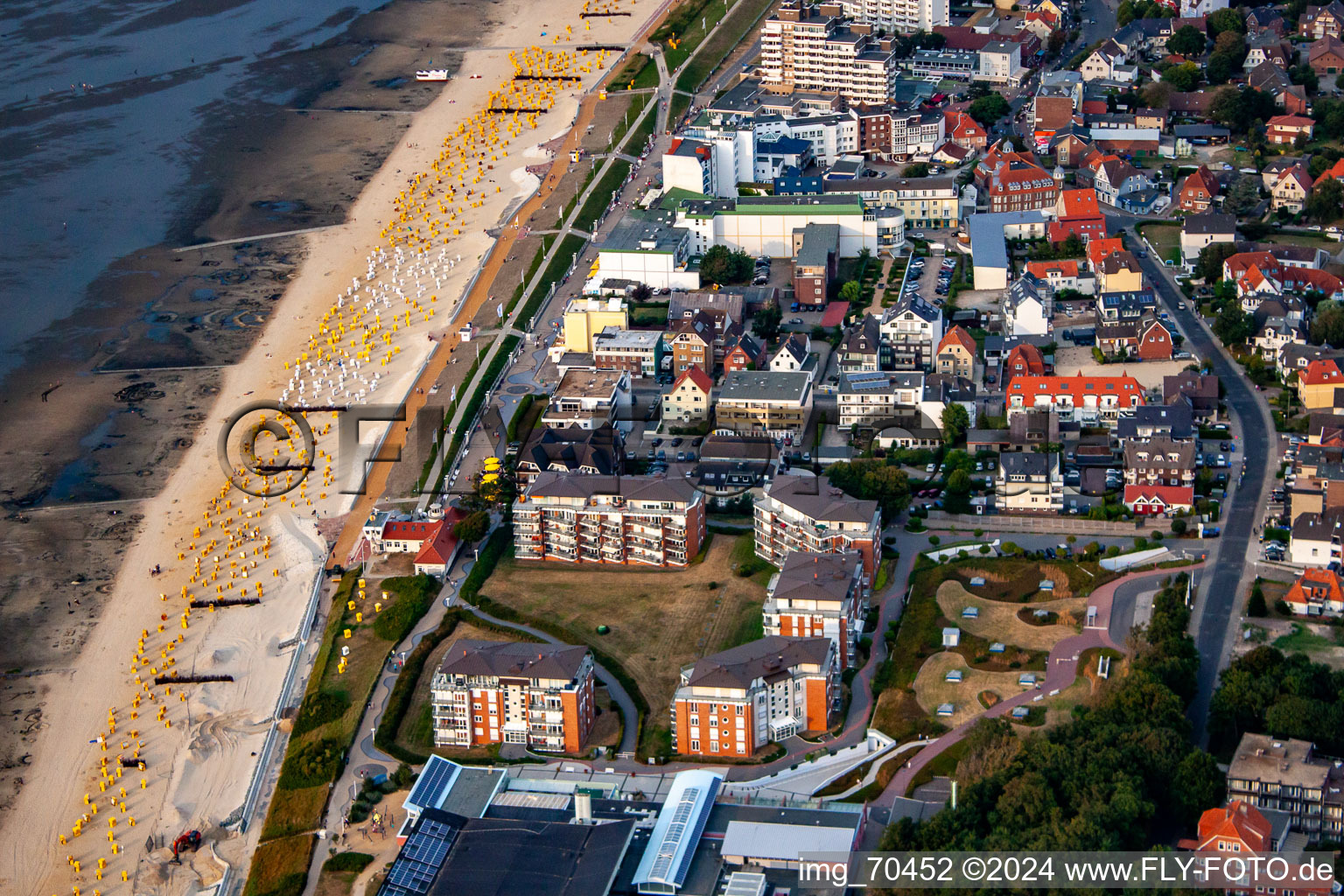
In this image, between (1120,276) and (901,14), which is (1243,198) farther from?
(901,14)

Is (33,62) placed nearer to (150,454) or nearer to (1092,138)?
(150,454)

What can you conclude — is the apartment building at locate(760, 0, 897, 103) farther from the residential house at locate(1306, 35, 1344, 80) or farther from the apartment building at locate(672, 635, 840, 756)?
the apartment building at locate(672, 635, 840, 756)

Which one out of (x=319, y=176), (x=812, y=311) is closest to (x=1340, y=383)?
(x=812, y=311)

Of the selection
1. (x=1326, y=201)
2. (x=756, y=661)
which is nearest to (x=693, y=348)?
(x=756, y=661)

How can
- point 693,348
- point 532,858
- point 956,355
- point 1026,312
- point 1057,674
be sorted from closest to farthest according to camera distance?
point 532,858
point 1057,674
point 956,355
point 693,348
point 1026,312

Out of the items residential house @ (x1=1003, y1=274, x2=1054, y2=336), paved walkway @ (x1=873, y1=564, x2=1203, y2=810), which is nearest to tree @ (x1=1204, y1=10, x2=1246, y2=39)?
residential house @ (x1=1003, y1=274, x2=1054, y2=336)

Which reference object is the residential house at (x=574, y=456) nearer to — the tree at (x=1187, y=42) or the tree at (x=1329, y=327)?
the tree at (x=1329, y=327)

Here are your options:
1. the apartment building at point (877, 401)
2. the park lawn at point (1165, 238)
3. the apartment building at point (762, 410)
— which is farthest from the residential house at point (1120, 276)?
the apartment building at point (762, 410)
